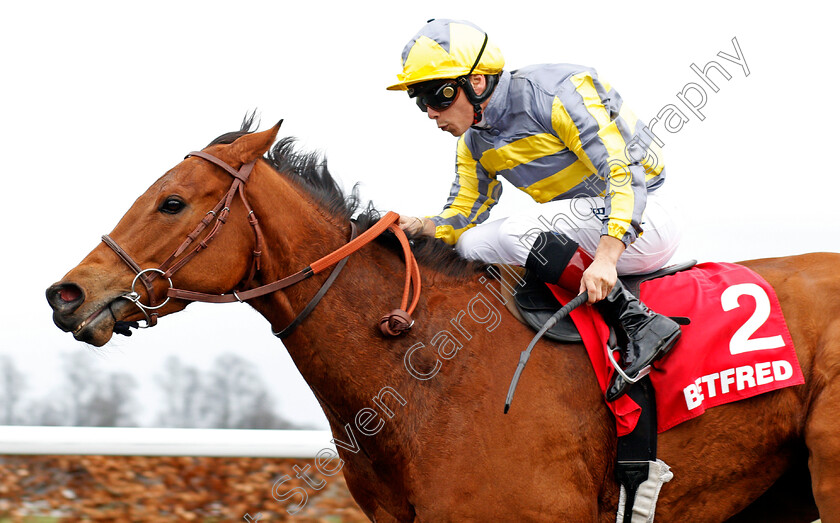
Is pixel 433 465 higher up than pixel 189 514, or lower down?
higher up

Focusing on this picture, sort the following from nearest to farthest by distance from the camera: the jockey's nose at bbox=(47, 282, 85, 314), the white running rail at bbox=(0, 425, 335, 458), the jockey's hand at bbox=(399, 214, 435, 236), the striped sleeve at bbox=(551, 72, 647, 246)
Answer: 1. the jockey's nose at bbox=(47, 282, 85, 314)
2. the striped sleeve at bbox=(551, 72, 647, 246)
3. the jockey's hand at bbox=(399, 214, 435, 236)
4. the white running rail at bbox=(0, 425, 335, 458)

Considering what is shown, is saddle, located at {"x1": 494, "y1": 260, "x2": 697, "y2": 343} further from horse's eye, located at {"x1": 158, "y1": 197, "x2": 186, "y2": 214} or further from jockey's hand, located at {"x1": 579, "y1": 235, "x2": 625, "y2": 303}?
horse's eye, located at {"x1": 158, "y1": 197, "x2": 186, "y2": 214}

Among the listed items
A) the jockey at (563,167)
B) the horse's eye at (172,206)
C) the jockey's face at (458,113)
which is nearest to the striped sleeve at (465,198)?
the jockey at (563,167)

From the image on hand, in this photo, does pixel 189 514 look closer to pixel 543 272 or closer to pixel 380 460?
pixel 380 460

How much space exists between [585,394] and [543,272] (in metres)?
0.44

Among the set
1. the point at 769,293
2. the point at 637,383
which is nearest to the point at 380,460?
the point at 637,383

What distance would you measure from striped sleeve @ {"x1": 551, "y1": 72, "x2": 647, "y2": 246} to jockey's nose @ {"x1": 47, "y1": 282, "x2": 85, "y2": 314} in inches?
65.5

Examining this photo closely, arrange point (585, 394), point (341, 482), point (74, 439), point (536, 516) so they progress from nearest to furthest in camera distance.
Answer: point (536, 516)
point (585, 394)
point (74, 439)
point (341, 482)

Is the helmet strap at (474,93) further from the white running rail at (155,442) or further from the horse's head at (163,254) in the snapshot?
the white running rail at (155,442)

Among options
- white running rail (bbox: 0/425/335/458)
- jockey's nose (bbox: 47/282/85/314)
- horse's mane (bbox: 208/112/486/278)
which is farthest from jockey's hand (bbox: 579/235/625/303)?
white running rail (bbox: 0/425/335/458)

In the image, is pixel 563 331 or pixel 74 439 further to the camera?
pixel 74 439

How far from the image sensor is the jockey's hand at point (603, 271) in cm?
263

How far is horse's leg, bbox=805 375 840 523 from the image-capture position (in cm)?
257

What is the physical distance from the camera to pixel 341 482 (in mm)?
4453
